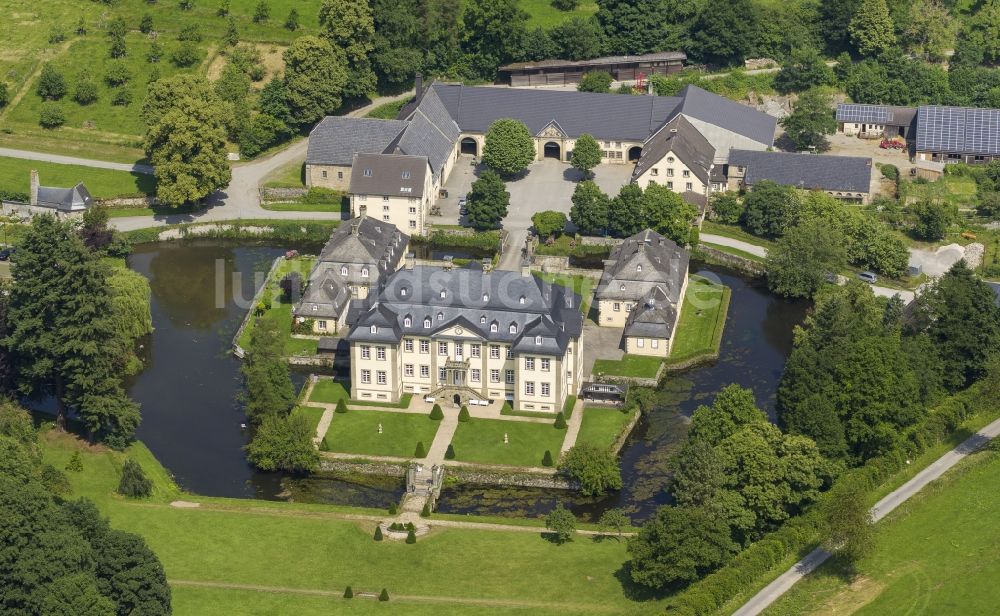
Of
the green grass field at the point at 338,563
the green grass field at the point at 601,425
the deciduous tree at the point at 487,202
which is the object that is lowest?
the green grass field at the point at 338,563

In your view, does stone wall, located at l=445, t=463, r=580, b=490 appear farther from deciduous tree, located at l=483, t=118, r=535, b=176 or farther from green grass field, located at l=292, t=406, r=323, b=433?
deciduous tree, located at l=483, t=118, r=535, b=176

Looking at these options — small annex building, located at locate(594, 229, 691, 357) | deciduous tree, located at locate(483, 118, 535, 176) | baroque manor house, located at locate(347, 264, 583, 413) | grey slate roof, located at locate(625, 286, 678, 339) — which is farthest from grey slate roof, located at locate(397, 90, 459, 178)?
baroque manor house, located at locate(347, 264, 583, 413)

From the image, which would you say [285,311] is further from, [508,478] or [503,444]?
[508,478]

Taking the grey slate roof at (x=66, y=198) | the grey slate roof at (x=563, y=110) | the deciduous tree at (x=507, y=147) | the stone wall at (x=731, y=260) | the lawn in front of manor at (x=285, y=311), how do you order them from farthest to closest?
1. the grey slate roof at (x=563, y=110)
2. the deciduous tree at (x=507, y=147)
3. the grey slate roof at (x=66, y=198)
4. the stone wall at (x=731, y=260)
5. the lawn in front of manor at (x=285, y=311)

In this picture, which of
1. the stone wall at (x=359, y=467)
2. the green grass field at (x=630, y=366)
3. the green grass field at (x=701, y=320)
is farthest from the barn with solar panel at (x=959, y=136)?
the stone wall at (x=359, y=467)

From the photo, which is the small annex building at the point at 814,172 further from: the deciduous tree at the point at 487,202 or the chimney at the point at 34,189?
the chimney at the point at 34,189

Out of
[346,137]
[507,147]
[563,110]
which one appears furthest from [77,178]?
[563,110]

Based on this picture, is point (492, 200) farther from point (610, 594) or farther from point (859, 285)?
point (610, 594)
